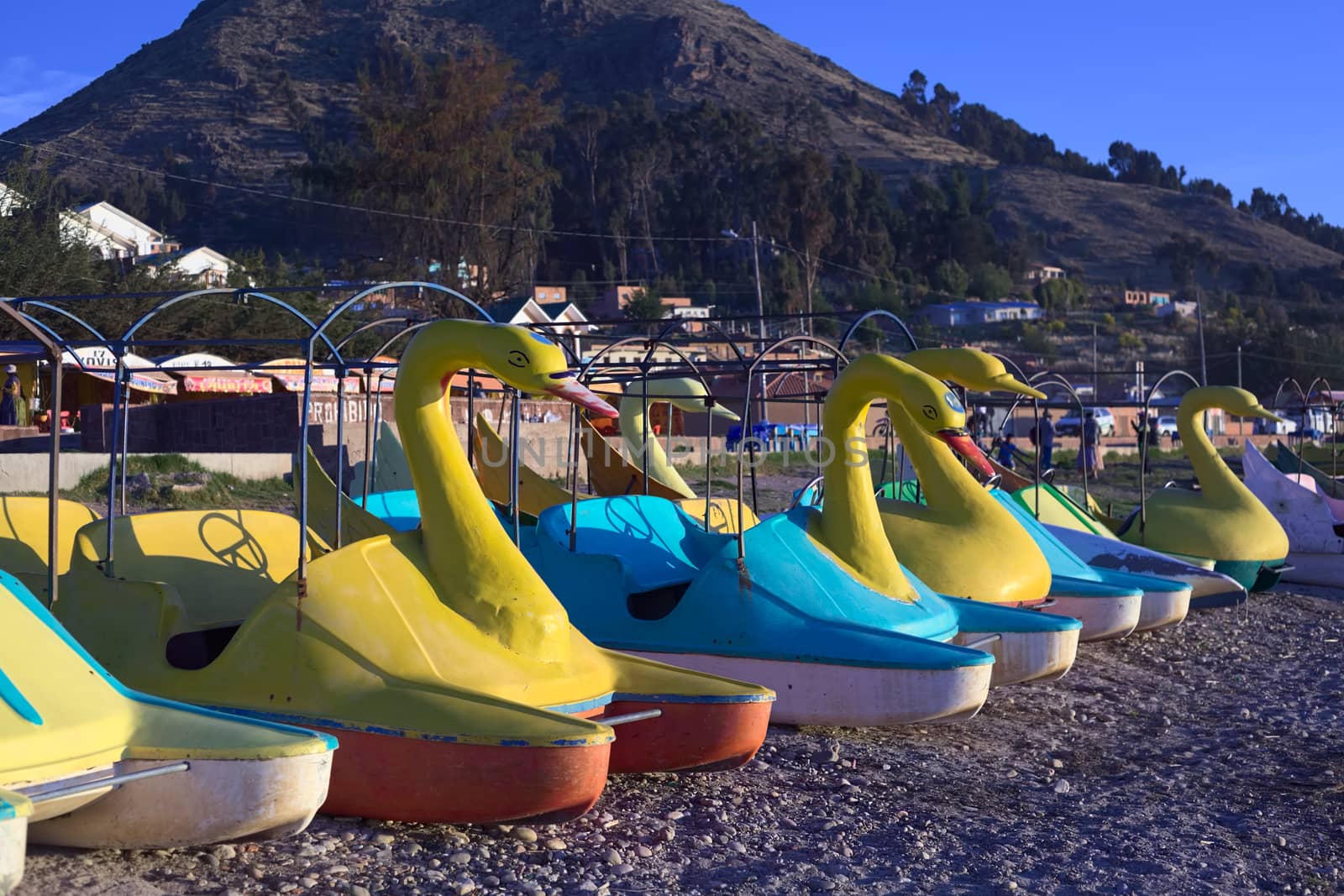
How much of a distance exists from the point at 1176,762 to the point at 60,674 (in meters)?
5.82

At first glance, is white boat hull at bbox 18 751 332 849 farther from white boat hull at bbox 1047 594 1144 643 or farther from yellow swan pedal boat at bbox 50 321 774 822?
white boat hull at bbox 1047 594 1144 643

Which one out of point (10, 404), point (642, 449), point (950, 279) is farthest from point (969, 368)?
point (950, 279)

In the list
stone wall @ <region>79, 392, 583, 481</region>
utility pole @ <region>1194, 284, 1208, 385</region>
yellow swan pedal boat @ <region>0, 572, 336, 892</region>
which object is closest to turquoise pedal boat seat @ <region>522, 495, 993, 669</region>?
yellow swan pedal boat @ <region>0, 572, 336, 892</region>

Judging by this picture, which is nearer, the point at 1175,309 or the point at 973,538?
the point at 973,538

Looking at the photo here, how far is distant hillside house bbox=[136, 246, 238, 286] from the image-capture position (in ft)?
103

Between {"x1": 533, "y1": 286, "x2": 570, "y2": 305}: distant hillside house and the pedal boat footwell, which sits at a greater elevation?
{"x1": 533, "y1": 286, "x2": 570, "y2": 305}: distant hillside house

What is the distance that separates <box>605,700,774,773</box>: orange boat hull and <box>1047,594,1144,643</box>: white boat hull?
466 cm

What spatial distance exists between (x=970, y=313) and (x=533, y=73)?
7058 centimetres

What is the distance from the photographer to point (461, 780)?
553 centimetres

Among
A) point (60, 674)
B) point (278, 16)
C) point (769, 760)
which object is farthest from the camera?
point (278, 16)

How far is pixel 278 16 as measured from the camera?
137 m

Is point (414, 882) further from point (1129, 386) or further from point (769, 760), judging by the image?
point (1129, 386)

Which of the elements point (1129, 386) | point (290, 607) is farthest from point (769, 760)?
point (1129, 386)

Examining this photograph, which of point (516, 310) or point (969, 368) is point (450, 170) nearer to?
point (516, 310)
